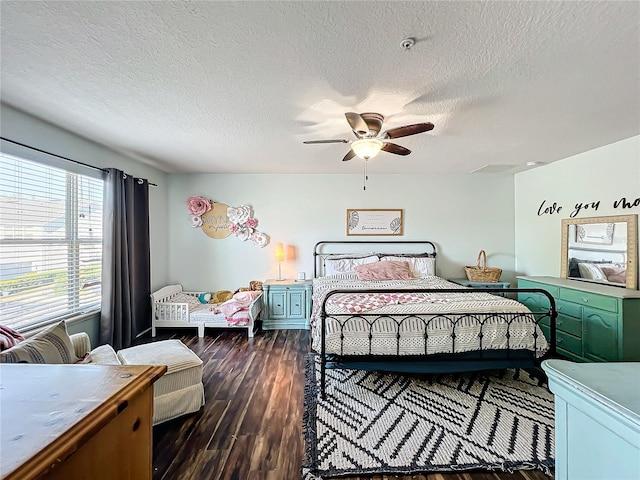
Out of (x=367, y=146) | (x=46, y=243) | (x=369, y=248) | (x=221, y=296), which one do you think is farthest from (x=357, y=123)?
(x=221, y=296)

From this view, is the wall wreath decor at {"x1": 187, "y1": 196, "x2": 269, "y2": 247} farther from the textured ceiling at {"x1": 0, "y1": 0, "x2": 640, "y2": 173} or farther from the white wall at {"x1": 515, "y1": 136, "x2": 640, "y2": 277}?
the white wall at {"x1": 515, "y1": 136, "x2": 640, "y2": 277}

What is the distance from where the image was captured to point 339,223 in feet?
15.8

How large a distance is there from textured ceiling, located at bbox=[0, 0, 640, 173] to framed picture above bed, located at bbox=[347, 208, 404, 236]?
1.84 m

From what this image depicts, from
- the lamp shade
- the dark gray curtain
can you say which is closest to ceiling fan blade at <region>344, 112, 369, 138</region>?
the lamp shade

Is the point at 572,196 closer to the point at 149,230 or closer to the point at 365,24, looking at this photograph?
the point at 365,24

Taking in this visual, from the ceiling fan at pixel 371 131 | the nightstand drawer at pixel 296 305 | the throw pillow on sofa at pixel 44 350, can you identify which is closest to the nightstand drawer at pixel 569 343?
the ceiling fan at pixel 371 131

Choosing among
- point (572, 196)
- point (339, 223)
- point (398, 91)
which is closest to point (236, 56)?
point (398, 91)

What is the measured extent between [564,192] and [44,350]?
5403mm

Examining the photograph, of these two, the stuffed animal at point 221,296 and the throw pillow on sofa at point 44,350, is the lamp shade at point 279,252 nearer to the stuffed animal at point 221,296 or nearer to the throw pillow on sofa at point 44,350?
the stuffed animal at point 221,296

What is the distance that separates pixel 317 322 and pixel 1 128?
2.97 metres

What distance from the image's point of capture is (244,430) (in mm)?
2086

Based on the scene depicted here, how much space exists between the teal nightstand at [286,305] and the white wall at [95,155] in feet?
5.62

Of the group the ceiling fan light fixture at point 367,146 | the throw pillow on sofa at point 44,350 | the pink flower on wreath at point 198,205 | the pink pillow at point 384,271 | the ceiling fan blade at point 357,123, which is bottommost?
the throw pillow on sofa at point 44,350

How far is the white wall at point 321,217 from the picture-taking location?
187 inches
